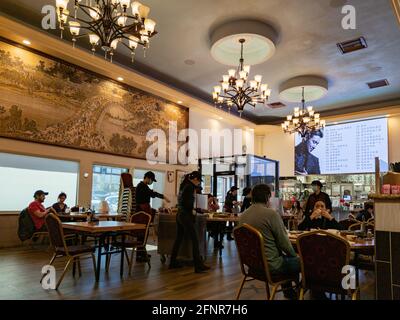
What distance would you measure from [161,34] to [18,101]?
354 cm

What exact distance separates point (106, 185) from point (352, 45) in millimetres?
7347

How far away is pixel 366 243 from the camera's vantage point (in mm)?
3186

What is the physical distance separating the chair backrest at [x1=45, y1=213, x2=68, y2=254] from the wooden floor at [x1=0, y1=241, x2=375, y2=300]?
1.69ft

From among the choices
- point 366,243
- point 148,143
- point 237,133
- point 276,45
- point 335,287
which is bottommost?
point 335,287

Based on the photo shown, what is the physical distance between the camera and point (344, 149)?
12.6m

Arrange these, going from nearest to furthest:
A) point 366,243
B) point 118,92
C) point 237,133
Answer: point 366,243, point 118,92, point 237,133

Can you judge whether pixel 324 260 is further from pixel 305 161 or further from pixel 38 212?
pixel 305 161

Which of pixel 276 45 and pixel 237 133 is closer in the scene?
pixel 276 45

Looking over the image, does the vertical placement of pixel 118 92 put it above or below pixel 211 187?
above

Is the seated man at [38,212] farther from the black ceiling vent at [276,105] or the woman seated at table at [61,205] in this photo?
the black ceiling vent at [276,105]

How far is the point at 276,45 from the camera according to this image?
762 cm
